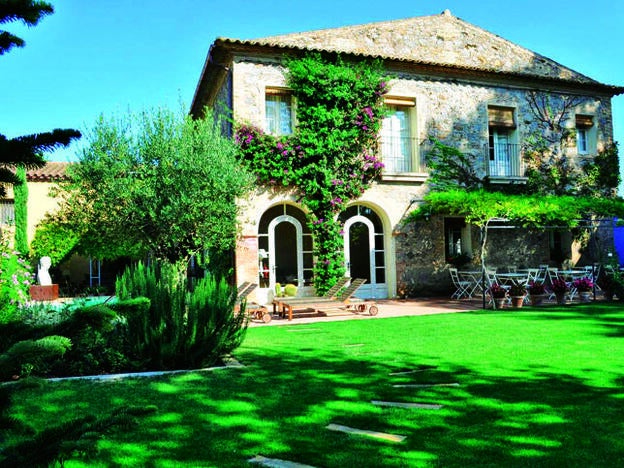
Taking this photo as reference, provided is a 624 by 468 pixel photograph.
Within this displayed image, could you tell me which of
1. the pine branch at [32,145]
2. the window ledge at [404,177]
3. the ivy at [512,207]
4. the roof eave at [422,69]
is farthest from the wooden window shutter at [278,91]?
the pine branch at [32,145]

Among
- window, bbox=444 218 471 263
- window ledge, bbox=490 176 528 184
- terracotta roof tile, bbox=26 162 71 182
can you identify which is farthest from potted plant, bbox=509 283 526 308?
terracotta roof tile, bbox=26 162 71 182

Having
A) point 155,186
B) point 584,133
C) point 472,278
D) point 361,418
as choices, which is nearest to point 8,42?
point 361,418

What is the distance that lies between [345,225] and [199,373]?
971cm

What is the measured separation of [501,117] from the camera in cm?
1702

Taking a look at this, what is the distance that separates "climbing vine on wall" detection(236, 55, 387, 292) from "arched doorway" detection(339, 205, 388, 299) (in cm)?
77

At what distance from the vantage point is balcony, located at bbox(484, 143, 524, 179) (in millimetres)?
16938

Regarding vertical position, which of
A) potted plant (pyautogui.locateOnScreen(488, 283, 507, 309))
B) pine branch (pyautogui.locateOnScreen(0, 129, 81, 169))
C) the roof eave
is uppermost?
the roof eave

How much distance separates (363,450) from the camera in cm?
345

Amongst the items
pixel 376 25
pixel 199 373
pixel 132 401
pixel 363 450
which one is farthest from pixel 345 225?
pixel 363 450

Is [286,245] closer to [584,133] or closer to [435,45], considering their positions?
[435,45]

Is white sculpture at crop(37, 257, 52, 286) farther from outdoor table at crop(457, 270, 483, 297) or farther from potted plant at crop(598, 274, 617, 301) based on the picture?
potted plant at crop(598, 274, 617, 301)

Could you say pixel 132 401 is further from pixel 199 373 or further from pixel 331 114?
pixel 331 114

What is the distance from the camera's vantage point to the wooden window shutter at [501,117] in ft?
55.3

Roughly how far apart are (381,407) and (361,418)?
0.33m
